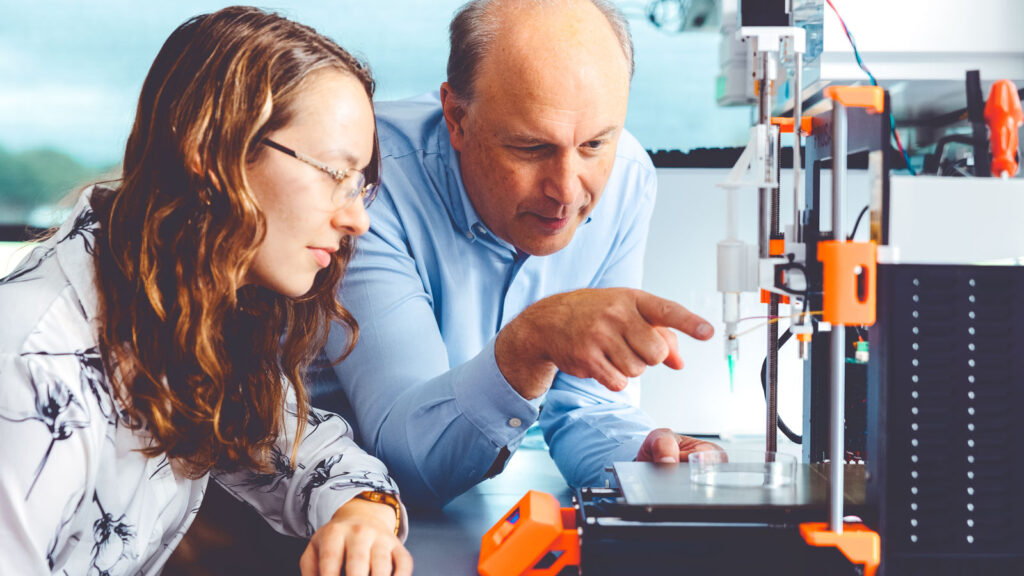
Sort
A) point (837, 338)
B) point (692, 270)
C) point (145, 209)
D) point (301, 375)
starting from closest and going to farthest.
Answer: point (837, 338)
point (145, 209)
point (301, 375)
point (692, 270)

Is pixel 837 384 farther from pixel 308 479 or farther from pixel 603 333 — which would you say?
pixel 308 479

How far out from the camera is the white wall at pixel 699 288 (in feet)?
7.00

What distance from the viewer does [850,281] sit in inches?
31.2

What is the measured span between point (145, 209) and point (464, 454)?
51cm

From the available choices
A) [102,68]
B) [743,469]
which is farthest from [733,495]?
[102,68]

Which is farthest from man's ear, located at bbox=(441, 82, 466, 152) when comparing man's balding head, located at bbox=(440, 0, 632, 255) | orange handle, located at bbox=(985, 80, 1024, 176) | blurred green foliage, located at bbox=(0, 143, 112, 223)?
blurred green foliage, located at bbox=(0, 143, 112, 223)

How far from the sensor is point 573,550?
2.81 feet

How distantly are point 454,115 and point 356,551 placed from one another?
33.2 inches

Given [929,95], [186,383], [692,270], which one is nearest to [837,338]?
[186,383]

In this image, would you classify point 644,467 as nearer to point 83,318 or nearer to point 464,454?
point 464,454

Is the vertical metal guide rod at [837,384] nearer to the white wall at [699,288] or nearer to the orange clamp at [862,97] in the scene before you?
the orange clamp at [862,97]

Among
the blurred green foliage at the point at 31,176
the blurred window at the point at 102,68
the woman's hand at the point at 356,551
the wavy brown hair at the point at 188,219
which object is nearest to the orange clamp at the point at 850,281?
the woman's hand at the point at 356,551

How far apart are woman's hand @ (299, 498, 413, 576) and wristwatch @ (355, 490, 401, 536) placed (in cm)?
6

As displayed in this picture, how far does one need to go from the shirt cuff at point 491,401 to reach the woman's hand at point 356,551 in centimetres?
21
